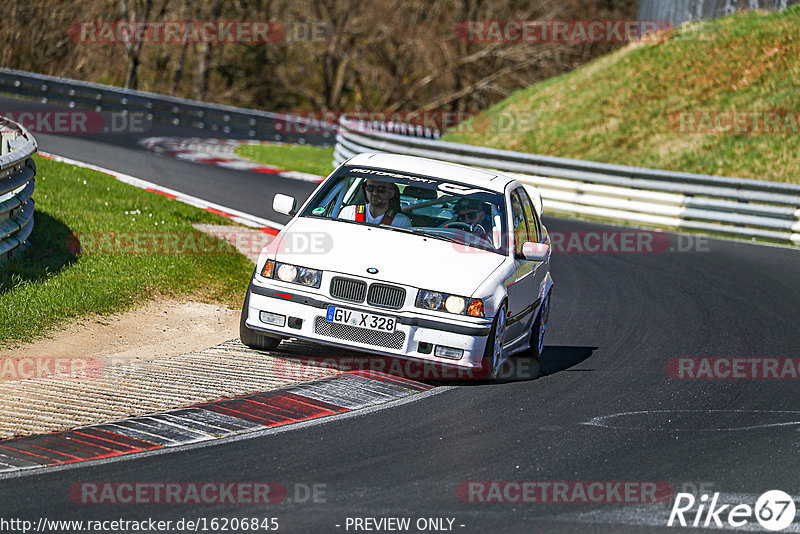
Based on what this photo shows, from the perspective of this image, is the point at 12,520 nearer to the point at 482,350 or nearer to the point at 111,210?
the point at 482,350

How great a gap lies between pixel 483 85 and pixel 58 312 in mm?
39596

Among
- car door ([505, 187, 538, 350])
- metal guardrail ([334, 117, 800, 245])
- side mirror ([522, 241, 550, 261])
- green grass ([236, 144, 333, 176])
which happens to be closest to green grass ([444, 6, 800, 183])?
green grass ([236, 144, 333, 176])

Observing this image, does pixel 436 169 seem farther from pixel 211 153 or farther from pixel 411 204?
pixel 211 153

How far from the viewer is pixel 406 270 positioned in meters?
8.37

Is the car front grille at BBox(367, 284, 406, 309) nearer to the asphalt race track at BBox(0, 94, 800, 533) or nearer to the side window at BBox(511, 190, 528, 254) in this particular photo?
the asphalt race track at BBox(0, 94, 800, 533)

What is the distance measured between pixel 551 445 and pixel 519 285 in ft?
7.39

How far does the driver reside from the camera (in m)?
9.32

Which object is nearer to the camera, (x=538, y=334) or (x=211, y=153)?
(x=538, y=334)

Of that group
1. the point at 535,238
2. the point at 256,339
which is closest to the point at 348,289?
the point at 256,339

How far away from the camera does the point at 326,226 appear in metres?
9.12

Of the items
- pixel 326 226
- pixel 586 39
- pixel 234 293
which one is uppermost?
pixel 586 39

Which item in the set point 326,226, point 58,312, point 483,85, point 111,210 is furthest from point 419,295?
point 483,85

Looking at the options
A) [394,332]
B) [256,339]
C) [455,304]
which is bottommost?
[256,339]

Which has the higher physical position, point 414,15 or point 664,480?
point 414,15
